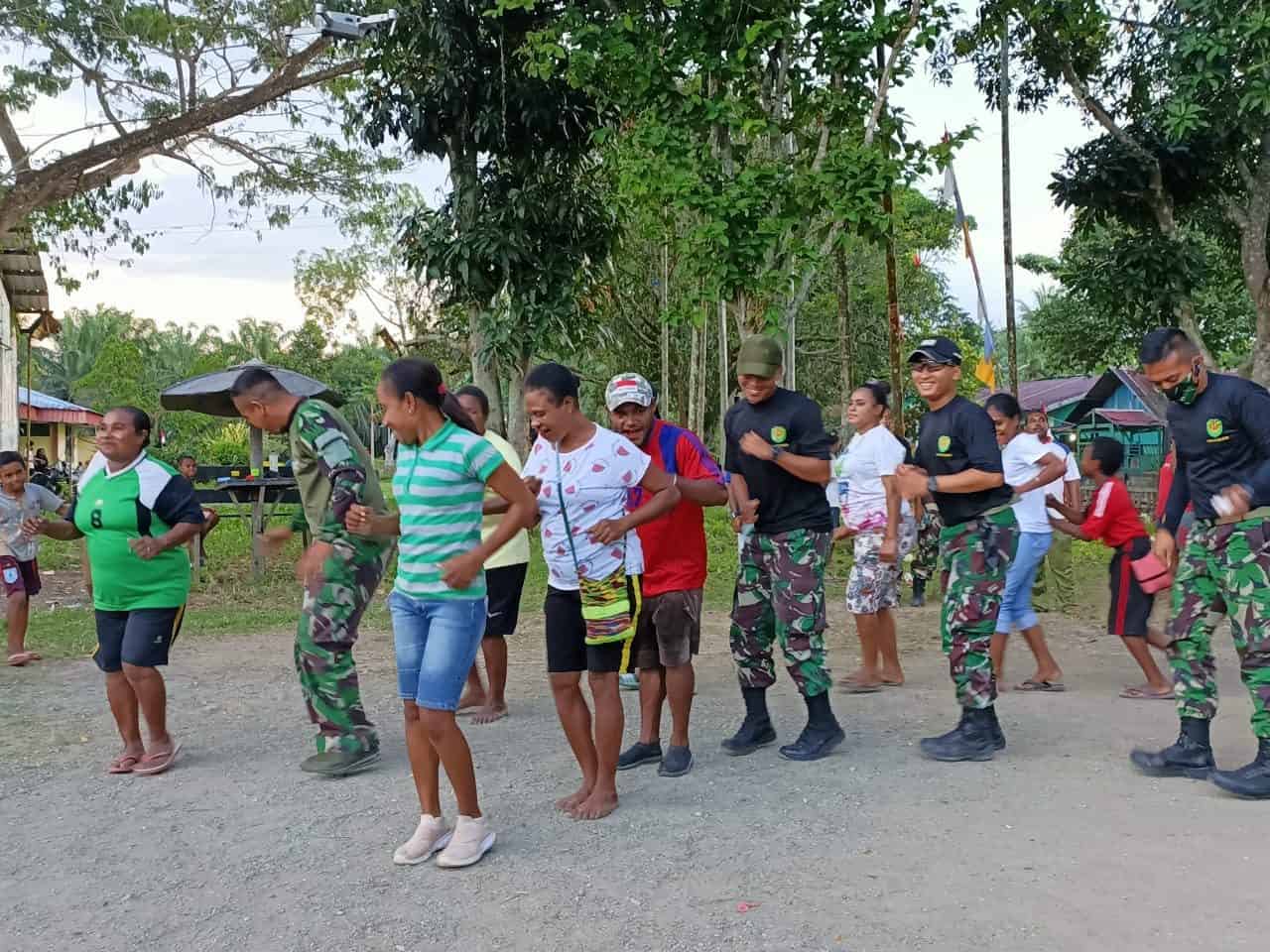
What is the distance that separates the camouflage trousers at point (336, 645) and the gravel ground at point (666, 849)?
229 mm

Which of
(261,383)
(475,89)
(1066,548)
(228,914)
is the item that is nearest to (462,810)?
(228,914)

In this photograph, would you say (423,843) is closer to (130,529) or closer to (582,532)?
(582,532)

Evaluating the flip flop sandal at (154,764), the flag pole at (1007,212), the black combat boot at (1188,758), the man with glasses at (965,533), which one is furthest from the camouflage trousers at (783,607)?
the flag pole at (1007,212)

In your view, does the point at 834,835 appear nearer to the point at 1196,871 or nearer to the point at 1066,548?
the point at 1196,871

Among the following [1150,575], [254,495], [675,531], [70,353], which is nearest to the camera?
[675,531]

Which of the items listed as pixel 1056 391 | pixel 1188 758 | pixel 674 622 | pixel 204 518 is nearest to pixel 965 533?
pixel 1188 758

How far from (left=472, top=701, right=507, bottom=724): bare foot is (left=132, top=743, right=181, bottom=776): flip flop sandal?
1.55 metres

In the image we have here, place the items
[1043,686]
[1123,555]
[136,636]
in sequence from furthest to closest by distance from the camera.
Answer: [1043,686] < [1123,555] < [136,636]

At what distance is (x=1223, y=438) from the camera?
4.56 metres

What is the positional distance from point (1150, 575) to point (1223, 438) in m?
1.35

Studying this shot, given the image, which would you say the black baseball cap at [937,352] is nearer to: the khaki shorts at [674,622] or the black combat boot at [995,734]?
the khaki shorts at [674,622]

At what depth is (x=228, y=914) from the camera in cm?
350

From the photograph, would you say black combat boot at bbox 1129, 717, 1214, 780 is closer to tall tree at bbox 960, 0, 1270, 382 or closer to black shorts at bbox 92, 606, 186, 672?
black shorts at bbox 92, 606, 186, 672

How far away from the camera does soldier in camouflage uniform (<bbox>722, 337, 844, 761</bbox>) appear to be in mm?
4926
